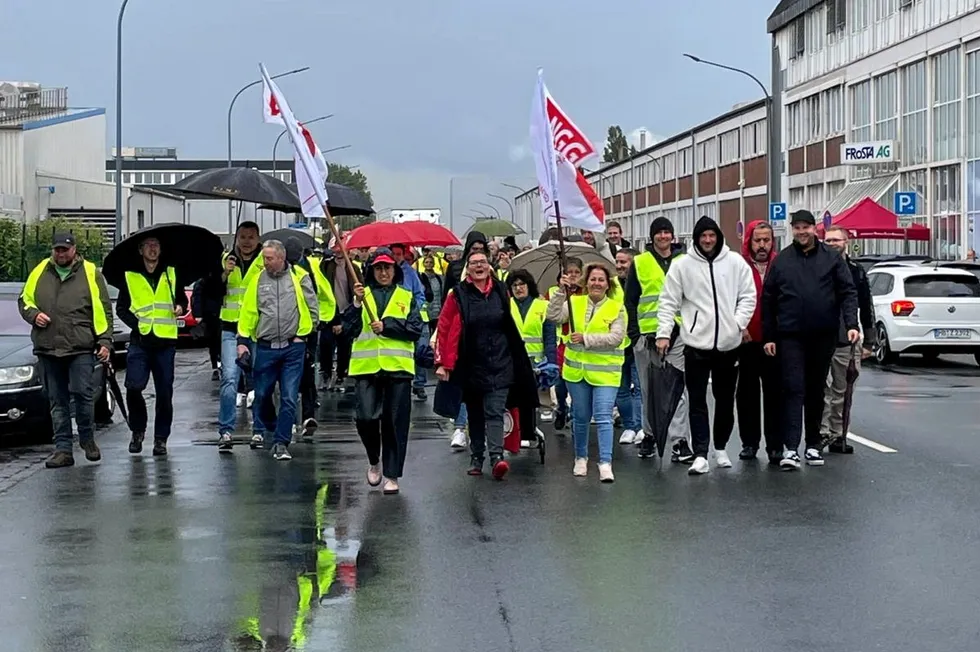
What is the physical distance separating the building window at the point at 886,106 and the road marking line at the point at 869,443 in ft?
129

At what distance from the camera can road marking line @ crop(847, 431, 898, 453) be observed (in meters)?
13.4

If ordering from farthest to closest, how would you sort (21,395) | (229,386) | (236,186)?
1. (236,186)
2. (21,395)
3. (229,386)

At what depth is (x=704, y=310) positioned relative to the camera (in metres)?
11.8

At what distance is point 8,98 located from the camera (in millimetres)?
67000

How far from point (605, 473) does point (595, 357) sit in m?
0.88

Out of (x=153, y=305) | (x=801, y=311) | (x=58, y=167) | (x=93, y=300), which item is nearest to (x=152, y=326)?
(x=153, y=305)

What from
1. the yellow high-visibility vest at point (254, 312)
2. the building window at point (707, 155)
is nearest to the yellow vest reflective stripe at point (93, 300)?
the yellow high-visibility vest at point (254, 312)

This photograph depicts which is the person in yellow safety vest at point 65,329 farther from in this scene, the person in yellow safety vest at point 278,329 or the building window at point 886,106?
the building window at point 886,106

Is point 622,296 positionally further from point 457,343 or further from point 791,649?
point 791,649

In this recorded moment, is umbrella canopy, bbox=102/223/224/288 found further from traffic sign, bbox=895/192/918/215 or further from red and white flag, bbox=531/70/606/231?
traffic sign, bbox=895/192/918/215

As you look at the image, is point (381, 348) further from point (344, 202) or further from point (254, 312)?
point (344, 202)

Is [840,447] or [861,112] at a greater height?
[861,112]

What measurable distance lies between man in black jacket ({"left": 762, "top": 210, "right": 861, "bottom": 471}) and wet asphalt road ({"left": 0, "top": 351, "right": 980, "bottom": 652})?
0.58m

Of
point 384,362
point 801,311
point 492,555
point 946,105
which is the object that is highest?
point 946,105
